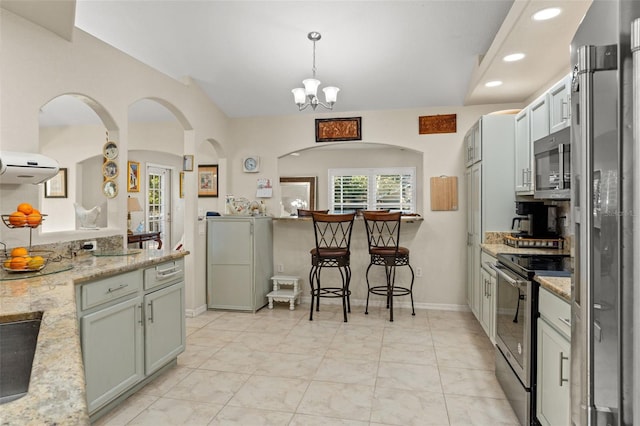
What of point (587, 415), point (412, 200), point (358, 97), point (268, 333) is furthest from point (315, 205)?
point (587, 415)

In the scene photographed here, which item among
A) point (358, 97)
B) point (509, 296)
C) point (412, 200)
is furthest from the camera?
point (412, 200)

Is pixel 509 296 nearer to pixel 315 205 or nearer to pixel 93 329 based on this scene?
pixel 93 329

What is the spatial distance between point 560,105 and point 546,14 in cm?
57

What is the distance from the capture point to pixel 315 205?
8000mm

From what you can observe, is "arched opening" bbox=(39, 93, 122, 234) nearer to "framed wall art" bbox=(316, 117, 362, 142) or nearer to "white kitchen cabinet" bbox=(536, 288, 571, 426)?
"framed wall art" bbox=(316, 117, 362, 142)

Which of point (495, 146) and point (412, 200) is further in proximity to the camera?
point (412, 200)

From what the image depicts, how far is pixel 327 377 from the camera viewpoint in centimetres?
285

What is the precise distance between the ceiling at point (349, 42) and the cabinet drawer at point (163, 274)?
1725mm

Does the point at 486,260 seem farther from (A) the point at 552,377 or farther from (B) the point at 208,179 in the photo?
(B) the point at 208,179

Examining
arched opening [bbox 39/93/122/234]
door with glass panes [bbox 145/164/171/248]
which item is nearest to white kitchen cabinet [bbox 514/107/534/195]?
arched opening [bbox 39/93/122/234]

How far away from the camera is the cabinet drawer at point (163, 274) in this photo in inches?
102

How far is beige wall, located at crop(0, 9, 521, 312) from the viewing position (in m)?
2.43

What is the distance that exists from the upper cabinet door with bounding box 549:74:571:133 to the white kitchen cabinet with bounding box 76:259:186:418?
287 cm

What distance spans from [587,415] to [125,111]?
3.55 meters
